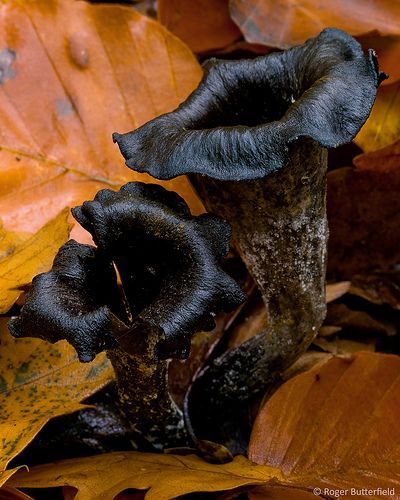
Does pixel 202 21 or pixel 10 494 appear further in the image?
pixel 202 21

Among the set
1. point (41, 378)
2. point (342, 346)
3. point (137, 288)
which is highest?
point (137, 288)

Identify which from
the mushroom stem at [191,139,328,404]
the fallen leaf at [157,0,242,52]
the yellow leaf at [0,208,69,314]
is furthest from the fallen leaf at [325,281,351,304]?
the fallen leaf at [157,0,242,52]

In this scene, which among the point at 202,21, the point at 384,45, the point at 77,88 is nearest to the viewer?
the point at 77,88

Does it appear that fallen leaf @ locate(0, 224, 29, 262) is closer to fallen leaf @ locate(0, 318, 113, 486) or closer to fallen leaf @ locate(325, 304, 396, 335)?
fallen leaf @ locate(0, 318, 113, 486)

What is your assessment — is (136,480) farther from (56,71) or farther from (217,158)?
(56,71)

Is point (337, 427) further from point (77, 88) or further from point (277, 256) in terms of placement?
point (77, 88)

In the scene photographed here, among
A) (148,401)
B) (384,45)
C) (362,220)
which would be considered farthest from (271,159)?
(384,45)
